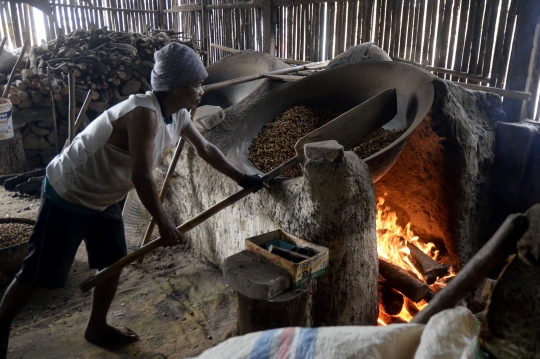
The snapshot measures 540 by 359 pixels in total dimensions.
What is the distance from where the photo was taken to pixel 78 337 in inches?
108

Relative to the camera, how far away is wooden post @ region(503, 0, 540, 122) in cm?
354

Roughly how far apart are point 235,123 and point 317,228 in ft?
5.29

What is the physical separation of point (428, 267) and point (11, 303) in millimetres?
2640

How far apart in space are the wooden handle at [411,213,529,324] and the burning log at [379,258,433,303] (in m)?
1.93

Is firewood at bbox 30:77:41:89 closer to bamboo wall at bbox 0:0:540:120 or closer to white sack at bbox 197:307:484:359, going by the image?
bamboo wall at bbox 0:0:540:120

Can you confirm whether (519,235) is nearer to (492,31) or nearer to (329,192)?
(329,192)

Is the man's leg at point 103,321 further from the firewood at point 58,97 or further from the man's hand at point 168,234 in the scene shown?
the firewood at point 58,97

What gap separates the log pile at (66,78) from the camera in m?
6.18

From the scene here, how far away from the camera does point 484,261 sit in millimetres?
769

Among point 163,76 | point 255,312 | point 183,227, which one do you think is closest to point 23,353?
point 183,227

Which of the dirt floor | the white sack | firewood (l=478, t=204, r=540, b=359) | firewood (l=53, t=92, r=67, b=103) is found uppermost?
firewood (l=478, t=204, r=540, b=359)

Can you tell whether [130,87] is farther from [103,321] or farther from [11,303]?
[11,303]

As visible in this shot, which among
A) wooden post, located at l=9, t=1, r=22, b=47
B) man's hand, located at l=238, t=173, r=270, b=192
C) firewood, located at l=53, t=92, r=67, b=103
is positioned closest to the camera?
man's hand, located at l=238, t=173, r=270, b=192

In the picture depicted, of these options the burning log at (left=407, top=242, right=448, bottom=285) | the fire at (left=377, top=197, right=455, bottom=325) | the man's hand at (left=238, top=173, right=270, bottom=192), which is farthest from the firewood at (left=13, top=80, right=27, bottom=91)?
the burning log at (left=407, top=242, right=448, bottom=285)
